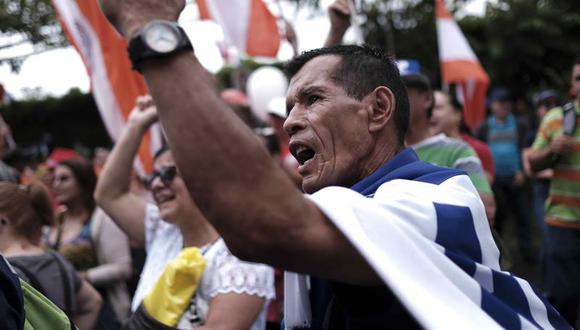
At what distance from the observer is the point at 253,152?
1228 mm

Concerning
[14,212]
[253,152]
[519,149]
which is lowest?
[519,149]

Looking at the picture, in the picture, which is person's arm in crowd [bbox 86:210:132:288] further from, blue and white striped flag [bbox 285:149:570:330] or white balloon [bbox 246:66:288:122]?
white balloon [bbox 246:66:288:122]

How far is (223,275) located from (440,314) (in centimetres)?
179

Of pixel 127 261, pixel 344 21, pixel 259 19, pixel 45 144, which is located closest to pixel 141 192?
pixel 127 261

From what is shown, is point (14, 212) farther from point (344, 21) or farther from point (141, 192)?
point (141, 192)

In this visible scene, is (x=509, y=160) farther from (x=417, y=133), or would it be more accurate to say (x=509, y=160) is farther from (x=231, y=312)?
(x=231, y=312)

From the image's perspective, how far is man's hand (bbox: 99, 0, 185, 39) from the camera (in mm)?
1268

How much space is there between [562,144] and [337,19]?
84.6 inches

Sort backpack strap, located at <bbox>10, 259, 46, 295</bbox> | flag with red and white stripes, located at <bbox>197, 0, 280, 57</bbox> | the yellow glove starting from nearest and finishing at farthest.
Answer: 1. the yellow glove
2. backpack strap, located at <bbox>10, 259, 46, 295</bbox>
3. flag with red and white stripes, located at <bbox>197, 0, 280, 57</bbox>

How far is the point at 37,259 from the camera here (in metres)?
3.40

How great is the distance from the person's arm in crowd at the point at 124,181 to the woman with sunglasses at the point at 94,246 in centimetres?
93

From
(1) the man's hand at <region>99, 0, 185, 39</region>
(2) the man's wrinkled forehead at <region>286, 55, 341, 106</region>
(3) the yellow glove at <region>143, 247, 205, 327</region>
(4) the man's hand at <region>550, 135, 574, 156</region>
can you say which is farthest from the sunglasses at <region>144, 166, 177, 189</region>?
(4) the man's hand at <region>550, 135, 574, 156</region>

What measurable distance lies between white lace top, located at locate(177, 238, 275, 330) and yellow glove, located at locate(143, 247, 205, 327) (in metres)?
0.04

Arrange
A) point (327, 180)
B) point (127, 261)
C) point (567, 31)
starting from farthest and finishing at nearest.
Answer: point (567, 31) < point (127, 261) < point (327, 180)
